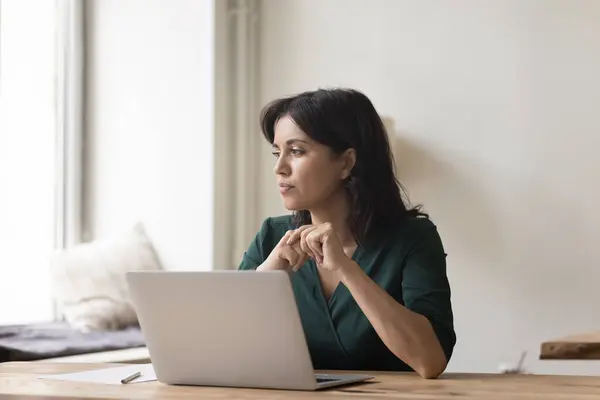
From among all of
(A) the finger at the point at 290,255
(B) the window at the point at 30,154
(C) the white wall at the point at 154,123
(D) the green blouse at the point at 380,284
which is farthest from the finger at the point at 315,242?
(B) the window at the point at 30,154

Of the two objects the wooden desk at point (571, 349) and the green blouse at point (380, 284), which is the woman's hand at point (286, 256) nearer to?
the green blouse at point (380, 284)

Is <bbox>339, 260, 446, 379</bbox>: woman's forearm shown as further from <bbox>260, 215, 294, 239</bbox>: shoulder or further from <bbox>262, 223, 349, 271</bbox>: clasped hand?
<bbox>260, 215, 294, 239</bbox>: shoulder

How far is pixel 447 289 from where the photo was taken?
1.72 metres

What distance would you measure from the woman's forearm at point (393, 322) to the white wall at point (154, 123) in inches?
67.7

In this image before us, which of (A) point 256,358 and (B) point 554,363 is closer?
(A) point 256,358

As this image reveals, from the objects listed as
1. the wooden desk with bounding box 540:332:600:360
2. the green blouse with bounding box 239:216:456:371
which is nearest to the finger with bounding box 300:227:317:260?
the green blouse with bounding box 239:216:456:371

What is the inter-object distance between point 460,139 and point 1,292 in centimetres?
168

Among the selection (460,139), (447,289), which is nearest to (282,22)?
(460,139)

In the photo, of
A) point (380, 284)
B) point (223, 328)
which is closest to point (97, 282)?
point (380, 284)

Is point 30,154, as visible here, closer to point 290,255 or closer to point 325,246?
point 290,255

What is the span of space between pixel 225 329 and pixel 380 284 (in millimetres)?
525

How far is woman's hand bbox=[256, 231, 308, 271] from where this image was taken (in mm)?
1688

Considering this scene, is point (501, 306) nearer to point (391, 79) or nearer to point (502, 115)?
point (502, 115)

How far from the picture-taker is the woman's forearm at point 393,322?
1.54 metres
